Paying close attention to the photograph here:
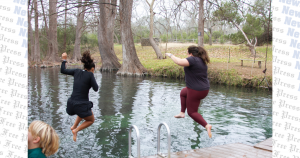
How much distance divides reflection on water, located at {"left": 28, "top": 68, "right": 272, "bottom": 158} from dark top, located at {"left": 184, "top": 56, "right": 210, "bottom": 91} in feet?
6.57

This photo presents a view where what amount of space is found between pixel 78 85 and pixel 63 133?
2.81 m

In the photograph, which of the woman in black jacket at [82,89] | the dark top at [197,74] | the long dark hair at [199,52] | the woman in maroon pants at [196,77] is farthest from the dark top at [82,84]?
the long dark hair at [199,52]

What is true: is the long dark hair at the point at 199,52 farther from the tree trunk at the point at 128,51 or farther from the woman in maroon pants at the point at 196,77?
the tree trunk at the point at 128,51

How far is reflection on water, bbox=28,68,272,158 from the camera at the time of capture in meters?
6.44

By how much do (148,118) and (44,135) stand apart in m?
6.11

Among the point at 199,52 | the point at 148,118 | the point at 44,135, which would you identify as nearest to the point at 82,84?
the point at 44,135

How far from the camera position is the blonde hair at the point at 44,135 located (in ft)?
9.09

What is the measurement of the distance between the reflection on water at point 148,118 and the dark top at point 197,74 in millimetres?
2003

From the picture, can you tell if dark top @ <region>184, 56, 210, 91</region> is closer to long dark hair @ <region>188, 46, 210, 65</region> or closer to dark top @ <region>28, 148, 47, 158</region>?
long dark hair @ <region>188, 46, 210, 65</region>

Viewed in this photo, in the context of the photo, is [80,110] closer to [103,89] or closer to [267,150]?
[267,150]

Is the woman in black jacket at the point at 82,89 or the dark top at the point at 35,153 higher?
the woman in black jacket at the point at 82,89

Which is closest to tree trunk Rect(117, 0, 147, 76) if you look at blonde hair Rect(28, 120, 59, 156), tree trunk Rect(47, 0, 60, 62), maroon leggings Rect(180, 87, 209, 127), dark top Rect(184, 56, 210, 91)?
tree trunk Rect(47, 0, 60, 62)

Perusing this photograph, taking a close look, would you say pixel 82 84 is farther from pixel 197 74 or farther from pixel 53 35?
pixel 53 35

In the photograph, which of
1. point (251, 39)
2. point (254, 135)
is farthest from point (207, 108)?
point (251, 39)
